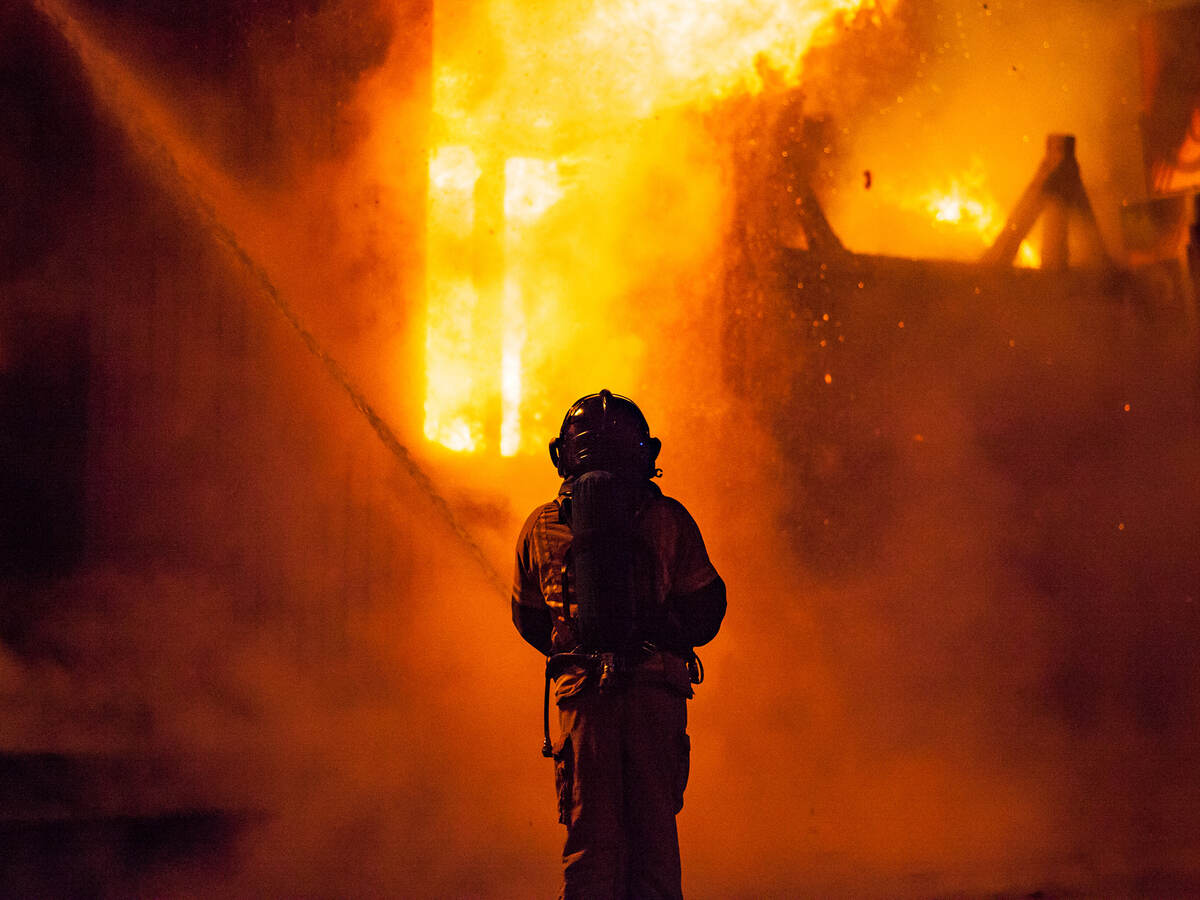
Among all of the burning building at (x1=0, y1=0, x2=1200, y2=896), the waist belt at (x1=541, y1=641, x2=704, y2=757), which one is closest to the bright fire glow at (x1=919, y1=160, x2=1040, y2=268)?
the burning building at (x1=0, y1=0, x2=1200, y2=896)

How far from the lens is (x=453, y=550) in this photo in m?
6.41

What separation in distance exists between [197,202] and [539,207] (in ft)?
6.25

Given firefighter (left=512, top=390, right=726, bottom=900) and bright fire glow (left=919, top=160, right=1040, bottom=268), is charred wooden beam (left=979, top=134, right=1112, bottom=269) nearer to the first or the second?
bright fire glow (left=919, top=160, right=1040, bottom=268)

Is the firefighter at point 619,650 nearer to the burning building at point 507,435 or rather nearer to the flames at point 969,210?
the burning building at point 507,435

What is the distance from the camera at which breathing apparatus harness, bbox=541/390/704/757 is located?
3.20 metres

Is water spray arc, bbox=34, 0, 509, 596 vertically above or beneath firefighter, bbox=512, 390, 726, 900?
above

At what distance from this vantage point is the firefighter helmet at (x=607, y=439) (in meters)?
3.40

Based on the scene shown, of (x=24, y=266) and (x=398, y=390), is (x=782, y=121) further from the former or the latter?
(x=24, y=266)

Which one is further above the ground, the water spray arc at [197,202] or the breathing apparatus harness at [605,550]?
the water spray arc at [197,202]

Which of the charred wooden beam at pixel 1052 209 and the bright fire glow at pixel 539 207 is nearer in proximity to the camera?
the bright fire glow at pixel 539 207

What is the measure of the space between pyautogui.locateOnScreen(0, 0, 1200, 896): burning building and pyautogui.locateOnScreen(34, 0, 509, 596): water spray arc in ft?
0.07

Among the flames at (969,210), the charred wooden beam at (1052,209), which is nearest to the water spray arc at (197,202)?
the flames at (969,210)

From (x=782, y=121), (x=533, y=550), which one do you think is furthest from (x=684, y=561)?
(x=782, y=121)

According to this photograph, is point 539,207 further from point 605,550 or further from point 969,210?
point 605,550
